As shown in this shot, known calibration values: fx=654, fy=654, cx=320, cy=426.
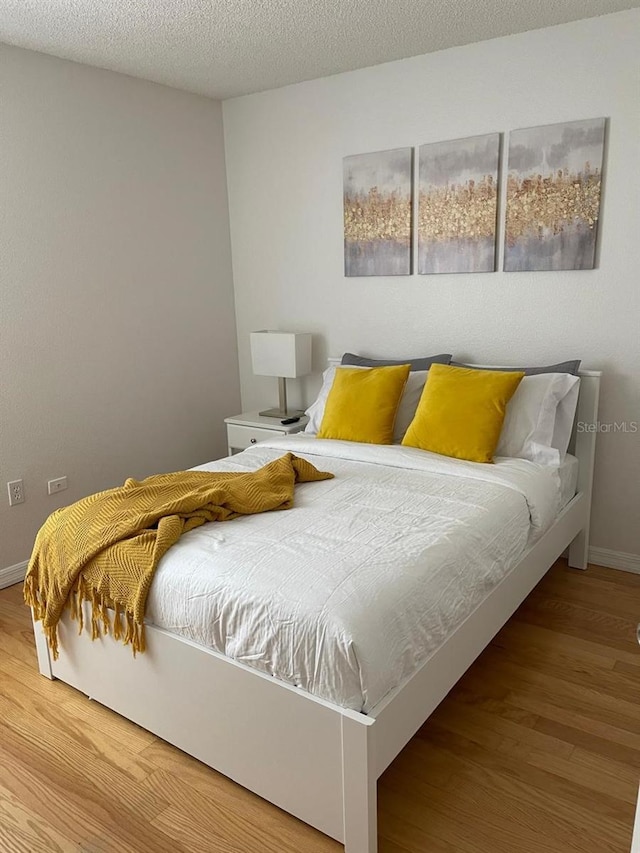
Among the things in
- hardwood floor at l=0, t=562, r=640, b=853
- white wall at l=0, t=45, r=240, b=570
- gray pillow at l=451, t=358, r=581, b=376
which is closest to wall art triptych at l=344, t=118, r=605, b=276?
gray pillow at l=451, t=358, r=581, b=376

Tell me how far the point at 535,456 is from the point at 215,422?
218 centimetres

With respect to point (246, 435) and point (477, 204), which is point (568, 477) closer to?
point (477, 204)

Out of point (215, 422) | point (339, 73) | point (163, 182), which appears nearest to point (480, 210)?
point (339, 73)

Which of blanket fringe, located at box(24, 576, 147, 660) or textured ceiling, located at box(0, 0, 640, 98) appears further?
textured ceiling, located at box(0, 0, 640, 98)

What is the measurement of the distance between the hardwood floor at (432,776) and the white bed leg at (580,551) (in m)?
0.64

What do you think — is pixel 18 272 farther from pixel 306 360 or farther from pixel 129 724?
pixel 129 724

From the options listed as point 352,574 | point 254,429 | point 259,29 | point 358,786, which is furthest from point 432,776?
point 259,29

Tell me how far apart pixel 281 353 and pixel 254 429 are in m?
0.47

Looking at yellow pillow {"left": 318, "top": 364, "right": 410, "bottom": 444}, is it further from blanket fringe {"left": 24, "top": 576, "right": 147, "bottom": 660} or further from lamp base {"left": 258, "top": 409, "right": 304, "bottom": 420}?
blanket fringe {"left": 24, "top": 576, "right": 147, "bottom": 660}

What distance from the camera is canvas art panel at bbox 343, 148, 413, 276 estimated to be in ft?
11.2

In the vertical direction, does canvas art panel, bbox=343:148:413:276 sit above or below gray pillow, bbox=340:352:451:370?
above

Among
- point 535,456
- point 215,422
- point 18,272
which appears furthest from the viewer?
point 215,422

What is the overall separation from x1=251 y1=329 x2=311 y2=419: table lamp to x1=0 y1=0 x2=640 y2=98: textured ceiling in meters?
1.40

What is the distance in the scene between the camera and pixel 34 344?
126 inches
